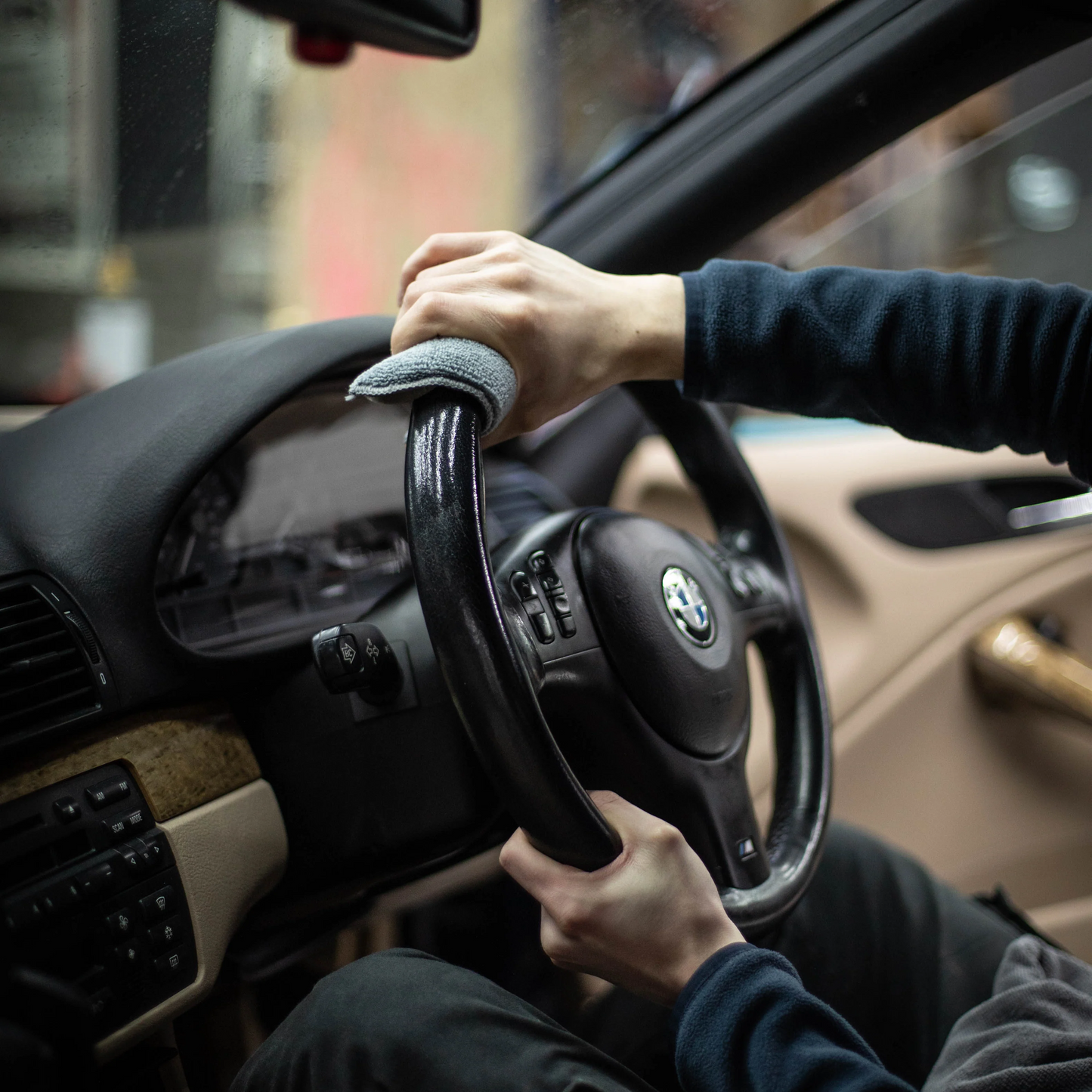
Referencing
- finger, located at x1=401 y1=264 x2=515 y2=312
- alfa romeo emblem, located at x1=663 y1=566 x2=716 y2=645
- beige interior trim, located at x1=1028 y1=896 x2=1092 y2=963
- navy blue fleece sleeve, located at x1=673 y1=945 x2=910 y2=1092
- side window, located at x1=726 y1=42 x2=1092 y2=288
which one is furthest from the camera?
beige interior trim, located at x1=1028 y1=896 x2=1092 y2=963

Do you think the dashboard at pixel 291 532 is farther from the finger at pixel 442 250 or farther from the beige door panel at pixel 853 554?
the beige door panel at pixel 853 554

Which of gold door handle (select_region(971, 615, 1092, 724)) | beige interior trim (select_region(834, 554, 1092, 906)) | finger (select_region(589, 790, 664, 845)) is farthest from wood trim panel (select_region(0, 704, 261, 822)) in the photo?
gold door handle (select_region(971, 615, 1092, 724))

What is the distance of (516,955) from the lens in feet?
3.01

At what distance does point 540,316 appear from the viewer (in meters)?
0.67

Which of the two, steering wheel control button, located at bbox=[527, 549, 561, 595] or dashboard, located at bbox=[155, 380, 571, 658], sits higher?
steering wheel control button, located at bbox=[527, 549, 561, 595]

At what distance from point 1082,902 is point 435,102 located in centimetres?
135

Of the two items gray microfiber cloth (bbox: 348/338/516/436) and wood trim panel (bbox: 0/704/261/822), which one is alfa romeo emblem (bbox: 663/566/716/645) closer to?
gray microfiber cloth (bbox: 348/338/516/436)

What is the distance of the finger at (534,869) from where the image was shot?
0.59 metres

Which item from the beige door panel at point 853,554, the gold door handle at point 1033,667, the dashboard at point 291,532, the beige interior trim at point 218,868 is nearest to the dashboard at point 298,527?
the dashboard at point 291,532

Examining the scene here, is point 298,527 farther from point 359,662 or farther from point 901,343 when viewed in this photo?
point 901,343

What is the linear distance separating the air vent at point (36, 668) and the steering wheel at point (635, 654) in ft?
0.82

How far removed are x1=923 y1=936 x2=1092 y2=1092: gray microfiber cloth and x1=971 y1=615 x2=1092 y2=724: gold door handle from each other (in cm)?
67

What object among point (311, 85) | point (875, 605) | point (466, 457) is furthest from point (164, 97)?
point (875, 605)

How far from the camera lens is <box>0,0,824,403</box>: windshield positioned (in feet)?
2.59
